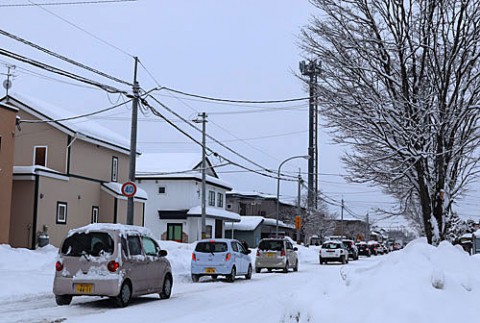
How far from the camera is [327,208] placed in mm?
97375

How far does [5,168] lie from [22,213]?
436cm

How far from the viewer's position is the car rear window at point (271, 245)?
31.1m

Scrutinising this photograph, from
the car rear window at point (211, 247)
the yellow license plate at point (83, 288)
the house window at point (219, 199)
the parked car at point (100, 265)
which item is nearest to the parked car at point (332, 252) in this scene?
the house window at point (219, 199)

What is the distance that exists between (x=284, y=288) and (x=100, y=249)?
766 cm

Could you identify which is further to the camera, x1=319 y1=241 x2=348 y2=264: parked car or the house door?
the house door

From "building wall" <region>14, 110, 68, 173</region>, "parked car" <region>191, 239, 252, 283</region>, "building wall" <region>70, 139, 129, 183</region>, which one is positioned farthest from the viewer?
"building wall" <region>70, 139, 129, 183</region>

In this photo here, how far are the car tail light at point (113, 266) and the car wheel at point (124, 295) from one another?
485 mm

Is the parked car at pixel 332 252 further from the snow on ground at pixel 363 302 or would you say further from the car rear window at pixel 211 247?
the snow on ground at pixel 363 302

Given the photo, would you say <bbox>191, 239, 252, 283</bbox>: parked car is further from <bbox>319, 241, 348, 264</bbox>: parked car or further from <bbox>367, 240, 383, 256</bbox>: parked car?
<bbox>367, 240, 383, 256</bbox>: parked car

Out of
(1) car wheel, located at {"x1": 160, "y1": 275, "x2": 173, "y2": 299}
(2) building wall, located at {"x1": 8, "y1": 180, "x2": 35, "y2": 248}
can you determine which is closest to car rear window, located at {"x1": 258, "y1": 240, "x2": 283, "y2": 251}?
(2) building wall, located at {"x1": 8, "y1": 180, "x2": 35, "y2": 248}

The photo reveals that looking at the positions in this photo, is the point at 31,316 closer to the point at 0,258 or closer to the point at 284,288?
the point at 284,288

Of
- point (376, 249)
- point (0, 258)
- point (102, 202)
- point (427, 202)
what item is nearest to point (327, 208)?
point (376, 249)

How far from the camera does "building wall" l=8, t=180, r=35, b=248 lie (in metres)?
31.1

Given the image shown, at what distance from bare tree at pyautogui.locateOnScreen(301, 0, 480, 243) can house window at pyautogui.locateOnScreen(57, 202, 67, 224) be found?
2216 cm
